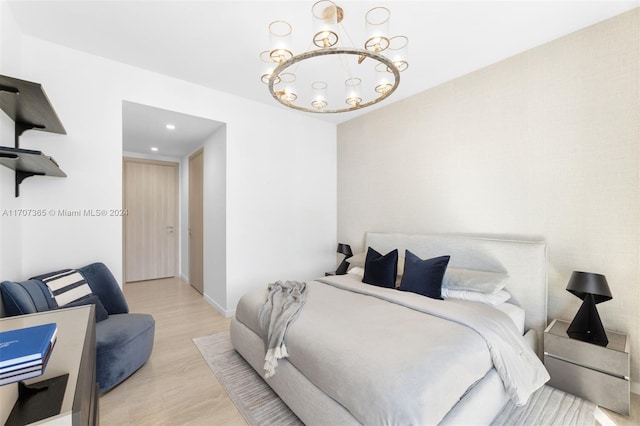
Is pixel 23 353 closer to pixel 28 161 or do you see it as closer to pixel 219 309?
pixel 28 161

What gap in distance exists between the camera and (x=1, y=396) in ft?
2.76

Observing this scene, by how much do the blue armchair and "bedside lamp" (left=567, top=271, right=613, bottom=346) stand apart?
3.39 m

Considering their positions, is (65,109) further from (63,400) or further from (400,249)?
(400,249)

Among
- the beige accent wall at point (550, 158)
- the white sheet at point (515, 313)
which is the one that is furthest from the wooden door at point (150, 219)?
the white sheet at point (515, 313)

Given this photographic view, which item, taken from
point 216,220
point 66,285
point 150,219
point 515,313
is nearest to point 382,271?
point 515,313

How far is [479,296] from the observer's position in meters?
2.34

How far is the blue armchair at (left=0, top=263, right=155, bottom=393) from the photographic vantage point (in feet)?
5.89

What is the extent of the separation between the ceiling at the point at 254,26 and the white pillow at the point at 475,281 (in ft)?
6.87

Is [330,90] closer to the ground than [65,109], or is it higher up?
higher up

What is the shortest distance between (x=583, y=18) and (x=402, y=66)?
1610 mm

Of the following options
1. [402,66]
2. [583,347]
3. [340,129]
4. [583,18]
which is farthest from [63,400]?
[340,129]

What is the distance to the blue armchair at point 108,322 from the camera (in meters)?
1.79

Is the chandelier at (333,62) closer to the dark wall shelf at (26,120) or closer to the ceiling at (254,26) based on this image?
the ceiling at (254,26)

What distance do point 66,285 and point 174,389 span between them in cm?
119
